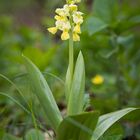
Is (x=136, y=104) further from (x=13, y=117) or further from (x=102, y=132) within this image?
(x=102, y=132)

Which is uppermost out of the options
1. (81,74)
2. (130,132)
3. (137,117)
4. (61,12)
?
(61,12)

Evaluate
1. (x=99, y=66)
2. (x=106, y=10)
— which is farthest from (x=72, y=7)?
(x=99, y=66)

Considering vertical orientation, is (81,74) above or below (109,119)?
above

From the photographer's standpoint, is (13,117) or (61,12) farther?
(13,117)

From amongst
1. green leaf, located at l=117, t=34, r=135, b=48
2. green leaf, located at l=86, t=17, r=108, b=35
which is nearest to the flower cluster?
green leaf, located at l=86, t=17, r=108, b=35

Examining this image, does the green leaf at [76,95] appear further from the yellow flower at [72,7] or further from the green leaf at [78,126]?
the yellow flower at [72,7]

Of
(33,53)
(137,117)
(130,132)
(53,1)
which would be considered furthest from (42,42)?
(137,117)
